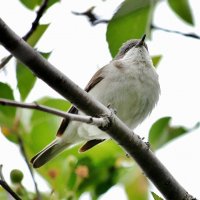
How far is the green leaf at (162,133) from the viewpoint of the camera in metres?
2.61

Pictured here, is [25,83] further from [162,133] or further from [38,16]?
[162,133]

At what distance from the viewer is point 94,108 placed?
258 cm

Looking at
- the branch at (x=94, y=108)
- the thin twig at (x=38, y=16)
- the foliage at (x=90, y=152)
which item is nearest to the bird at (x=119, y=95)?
the branch at (x=94, y=108)

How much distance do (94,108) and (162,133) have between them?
39cm

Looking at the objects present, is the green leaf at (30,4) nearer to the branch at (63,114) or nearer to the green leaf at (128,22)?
the green leaf at (128,22)

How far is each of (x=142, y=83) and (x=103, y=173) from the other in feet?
7.00

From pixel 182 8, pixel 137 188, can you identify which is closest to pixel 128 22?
pixel 182 8

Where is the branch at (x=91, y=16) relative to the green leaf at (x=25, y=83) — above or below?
above

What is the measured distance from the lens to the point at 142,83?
15.5ft

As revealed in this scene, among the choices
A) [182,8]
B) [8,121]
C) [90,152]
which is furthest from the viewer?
[90,152]

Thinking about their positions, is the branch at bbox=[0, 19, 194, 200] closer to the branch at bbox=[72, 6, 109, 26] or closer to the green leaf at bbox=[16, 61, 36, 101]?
the green leaf at bbox=[16, 61, 36, 101]

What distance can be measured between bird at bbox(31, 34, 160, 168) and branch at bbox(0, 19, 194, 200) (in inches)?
58.0

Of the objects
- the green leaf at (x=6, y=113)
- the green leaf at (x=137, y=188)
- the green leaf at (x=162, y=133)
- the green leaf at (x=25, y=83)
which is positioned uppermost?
the green leaf at (x=25, y=83)

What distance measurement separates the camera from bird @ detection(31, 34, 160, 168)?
4508 millimetres
